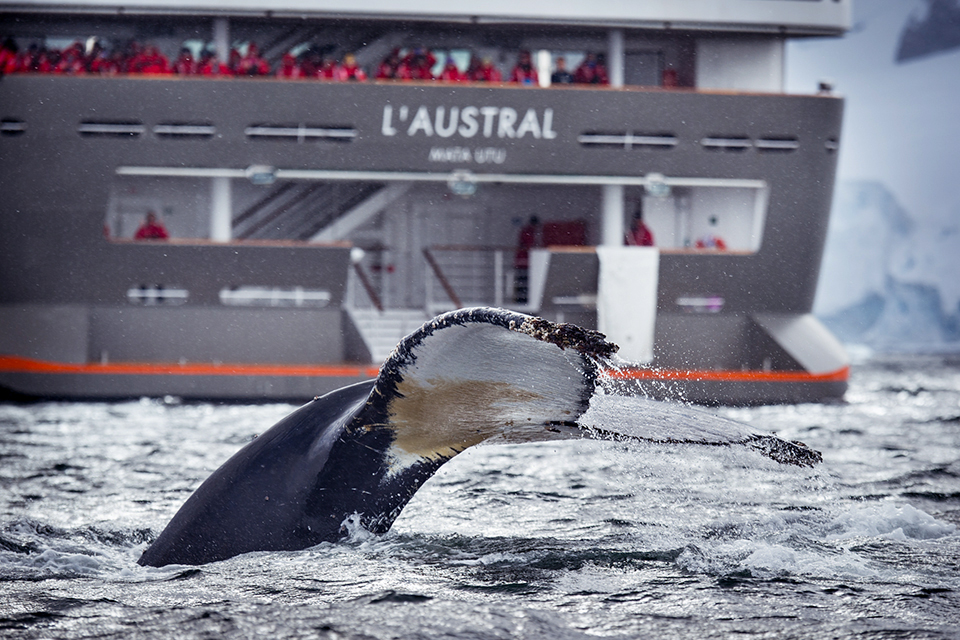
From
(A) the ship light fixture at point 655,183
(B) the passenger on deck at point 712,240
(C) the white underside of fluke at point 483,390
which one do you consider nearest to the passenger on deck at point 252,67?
(A) the ship light fixture at point 655,183

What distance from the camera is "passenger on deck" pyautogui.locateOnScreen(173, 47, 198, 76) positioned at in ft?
60.4

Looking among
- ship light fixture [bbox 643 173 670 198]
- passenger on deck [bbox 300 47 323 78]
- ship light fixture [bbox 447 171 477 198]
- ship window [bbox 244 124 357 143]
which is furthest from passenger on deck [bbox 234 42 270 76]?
ship light fixture [bbox 643 173 670 198]

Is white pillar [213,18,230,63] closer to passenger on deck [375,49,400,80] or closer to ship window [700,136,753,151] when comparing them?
passenger on deck [375,49,400,80]

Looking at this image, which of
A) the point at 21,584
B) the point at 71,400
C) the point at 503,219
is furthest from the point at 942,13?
the point at 21,584

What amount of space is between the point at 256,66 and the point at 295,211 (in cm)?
424

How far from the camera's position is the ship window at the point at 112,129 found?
55.4ft

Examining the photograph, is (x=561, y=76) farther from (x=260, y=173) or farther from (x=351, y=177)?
(x=260, y=173)

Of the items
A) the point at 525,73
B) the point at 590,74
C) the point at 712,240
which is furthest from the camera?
the point at 712,240

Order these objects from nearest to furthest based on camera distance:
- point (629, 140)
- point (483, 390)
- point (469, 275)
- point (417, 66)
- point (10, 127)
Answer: point (483, 390)
point (10, 127)
point (629, 140)
point (417, 66)
point (469, 275)

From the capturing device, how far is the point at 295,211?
21109 millimetres

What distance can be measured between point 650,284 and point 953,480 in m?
9.41

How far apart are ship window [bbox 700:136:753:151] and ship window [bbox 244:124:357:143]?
618 cm

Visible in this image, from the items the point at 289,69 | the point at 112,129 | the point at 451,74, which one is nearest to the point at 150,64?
the point at 112,129

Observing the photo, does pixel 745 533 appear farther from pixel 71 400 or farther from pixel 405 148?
pixel 71 400
